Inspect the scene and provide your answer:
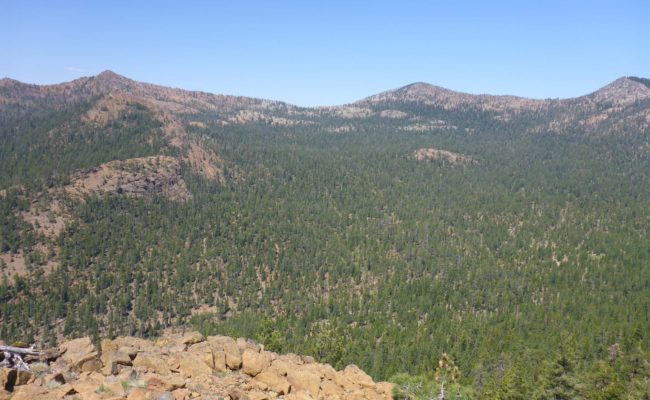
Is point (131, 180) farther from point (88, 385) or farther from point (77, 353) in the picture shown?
point (88, 385)

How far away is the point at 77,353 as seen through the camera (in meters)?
24.9

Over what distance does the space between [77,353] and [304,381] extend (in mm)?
13949

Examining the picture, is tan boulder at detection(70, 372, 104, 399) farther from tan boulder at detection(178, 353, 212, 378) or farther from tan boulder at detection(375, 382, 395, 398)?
tan boulder at detection(375, 382, 395, 398)

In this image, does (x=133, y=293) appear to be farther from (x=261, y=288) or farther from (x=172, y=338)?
(x=172, y=338)

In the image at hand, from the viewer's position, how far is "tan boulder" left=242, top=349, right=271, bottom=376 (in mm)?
27016

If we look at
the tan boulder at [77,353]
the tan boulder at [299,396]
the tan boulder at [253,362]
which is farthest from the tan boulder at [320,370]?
the tan boulder at [77,353]

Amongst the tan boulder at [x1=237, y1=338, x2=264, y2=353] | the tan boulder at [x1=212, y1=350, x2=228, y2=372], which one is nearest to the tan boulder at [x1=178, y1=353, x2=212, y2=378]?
the tan boulder at [x1=212, y1=350, x2=228, y2=372]

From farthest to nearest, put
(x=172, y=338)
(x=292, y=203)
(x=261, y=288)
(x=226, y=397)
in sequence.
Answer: (x=292, y=203), (x=261, y=288), (x=172, y=338), (x=226, y=397)

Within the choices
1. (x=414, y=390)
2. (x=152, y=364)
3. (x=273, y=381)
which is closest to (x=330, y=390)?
(x=273, y=381)

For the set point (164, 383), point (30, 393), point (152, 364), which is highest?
point (30, 393)

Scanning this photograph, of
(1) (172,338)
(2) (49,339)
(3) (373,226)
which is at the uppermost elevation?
(1) (172,338)

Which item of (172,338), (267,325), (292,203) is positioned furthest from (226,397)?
(292,203)

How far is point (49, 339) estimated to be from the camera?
335ft

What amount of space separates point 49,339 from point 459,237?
14504cm
